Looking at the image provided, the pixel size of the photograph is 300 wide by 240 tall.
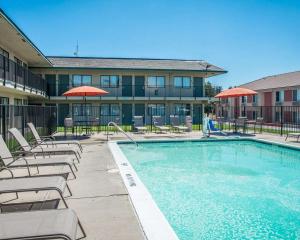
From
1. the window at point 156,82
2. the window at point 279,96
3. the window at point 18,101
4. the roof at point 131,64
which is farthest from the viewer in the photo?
the window at point 279,96

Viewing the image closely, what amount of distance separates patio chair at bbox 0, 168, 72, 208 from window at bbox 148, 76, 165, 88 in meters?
27.2

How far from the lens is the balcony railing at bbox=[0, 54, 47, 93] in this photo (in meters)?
15.1

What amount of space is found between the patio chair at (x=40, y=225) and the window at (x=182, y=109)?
29.0m

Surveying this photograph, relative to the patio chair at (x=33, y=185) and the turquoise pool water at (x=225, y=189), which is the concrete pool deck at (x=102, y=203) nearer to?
the patio chair at (x=33, y=185)

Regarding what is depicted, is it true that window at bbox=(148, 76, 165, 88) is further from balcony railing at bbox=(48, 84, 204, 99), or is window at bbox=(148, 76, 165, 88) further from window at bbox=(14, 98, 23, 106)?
window at bbox=(14, 98, 23, 106)

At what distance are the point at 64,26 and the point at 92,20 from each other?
2.93 metres

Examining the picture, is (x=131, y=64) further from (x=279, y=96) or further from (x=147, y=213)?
(x=147, y=213)

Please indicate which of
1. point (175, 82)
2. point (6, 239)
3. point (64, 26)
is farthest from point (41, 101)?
point (6, 239)

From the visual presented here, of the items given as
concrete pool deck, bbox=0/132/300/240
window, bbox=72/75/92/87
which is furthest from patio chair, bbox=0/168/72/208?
window, bbox=72/75/92/87

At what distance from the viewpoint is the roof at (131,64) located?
30.0 m

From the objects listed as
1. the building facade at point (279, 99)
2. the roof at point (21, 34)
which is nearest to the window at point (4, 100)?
the roof at point (21, 34)

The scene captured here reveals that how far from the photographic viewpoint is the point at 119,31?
27344mm

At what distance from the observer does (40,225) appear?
2.90 meters

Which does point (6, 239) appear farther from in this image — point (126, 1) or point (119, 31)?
point (119, 31)
